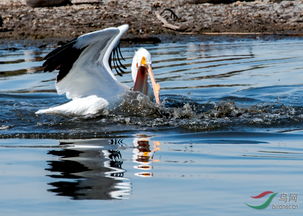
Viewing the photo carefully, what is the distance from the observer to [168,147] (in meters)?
6.98

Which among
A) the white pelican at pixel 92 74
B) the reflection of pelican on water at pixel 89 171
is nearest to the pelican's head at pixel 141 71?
the white pelican at pixel 92 74

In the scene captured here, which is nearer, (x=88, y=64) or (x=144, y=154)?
(x=144, y=154)

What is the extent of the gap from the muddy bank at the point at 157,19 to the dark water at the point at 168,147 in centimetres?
398

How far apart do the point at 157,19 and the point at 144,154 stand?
10.7 meters

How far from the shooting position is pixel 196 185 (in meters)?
5.44

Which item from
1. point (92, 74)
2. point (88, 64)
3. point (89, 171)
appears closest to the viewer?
point (89, 171)

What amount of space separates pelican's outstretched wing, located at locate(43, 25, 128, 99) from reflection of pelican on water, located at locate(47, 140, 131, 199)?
1.33 metres

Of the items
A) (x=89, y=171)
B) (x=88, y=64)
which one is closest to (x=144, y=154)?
(x=89, y=171)

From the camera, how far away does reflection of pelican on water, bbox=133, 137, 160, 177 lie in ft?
19.6

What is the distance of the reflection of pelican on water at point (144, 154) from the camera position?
5983 millimetres

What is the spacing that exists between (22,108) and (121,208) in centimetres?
460

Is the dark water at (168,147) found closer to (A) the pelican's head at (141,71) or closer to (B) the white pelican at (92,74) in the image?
(B) the white pelican at (92,74)

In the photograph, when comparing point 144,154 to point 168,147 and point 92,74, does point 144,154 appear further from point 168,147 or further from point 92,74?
point 92,74

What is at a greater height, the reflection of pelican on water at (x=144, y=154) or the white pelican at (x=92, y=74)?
the white pelican at (x=92, y=74)
